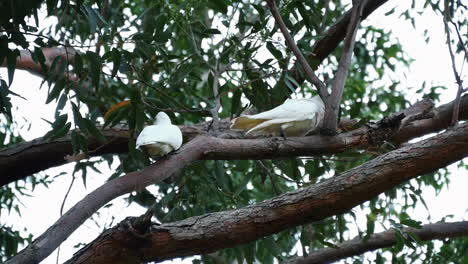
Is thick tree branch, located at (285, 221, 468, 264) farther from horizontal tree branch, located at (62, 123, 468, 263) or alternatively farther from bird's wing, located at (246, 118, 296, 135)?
horizontal tree branch, located at (62, 123, 468, 263)

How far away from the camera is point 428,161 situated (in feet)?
6.36

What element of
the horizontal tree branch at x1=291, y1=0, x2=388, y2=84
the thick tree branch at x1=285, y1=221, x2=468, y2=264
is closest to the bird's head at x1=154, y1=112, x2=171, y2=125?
the horizontal tree branch at x1=291, y1=0, x2=388, y2=84

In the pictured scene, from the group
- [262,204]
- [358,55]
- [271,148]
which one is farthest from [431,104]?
[358,55]

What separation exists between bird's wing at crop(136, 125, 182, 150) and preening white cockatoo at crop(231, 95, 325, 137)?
426 millimetres

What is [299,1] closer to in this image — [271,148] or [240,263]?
[271,148]

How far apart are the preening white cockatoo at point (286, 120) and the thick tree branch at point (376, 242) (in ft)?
2.00

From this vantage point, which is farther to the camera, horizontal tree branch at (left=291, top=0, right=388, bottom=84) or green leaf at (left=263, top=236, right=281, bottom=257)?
horizontal tree branch at (left=291, top=0, right=388, bottom=84)

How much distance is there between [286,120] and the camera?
99.5 inches

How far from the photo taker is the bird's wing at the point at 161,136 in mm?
2113

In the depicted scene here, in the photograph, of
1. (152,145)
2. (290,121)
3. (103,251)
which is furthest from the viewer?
(290,121)

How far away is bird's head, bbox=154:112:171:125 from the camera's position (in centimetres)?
241

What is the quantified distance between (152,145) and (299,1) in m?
0.97

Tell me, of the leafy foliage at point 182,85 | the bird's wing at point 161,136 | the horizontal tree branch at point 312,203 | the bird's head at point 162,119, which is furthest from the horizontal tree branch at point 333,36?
the horizontal tree branch at point 312,203

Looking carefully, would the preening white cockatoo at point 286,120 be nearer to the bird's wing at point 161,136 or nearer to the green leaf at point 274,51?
the green leaf at point 274,51
